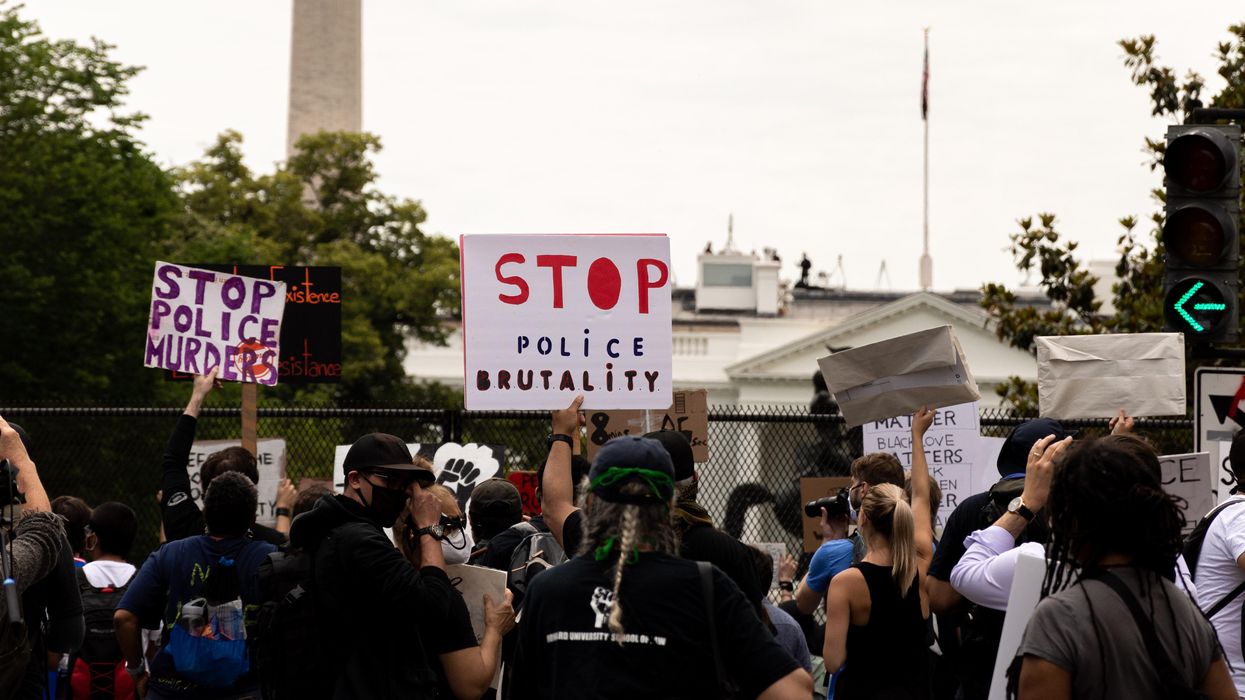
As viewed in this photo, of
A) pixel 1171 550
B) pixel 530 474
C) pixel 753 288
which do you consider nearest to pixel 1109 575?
pixel 1171 550

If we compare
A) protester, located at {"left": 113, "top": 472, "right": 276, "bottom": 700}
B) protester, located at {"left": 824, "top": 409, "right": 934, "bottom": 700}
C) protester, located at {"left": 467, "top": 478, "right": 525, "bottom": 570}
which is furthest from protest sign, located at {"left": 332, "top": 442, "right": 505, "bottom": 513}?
protester, located at {"left": 824, "top": 409, "right": 934, "bottom": 700}

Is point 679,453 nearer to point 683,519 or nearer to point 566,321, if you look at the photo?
point 683,519

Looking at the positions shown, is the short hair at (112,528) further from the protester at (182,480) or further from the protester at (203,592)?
the protester at (203,592)

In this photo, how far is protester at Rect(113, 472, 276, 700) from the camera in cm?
618

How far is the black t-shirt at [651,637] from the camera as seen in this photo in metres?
3.88

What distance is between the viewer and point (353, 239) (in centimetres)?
5434

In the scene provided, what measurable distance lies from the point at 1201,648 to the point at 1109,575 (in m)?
0.28

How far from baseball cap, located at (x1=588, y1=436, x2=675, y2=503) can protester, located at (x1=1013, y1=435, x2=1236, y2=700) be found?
95 cm

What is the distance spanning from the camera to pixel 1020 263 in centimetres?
1684

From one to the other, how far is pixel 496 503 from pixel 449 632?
2.24m

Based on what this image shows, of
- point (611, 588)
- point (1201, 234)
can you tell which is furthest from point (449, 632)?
point (1201, 234)

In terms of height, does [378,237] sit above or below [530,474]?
above

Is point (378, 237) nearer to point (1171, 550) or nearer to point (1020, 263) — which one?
point (1020, 263)

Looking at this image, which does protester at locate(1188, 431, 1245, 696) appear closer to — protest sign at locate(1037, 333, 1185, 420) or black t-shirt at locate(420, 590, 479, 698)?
black t-shirt at locate(420, 590, 479, 698)
